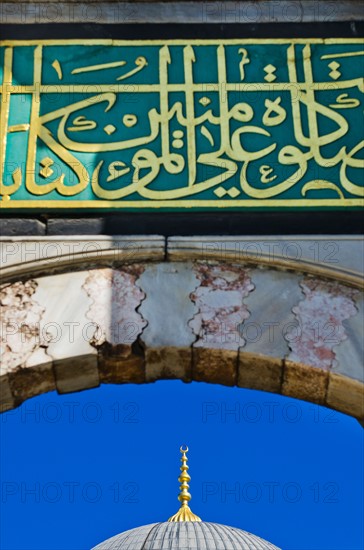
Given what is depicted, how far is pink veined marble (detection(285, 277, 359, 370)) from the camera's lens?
4.98 m

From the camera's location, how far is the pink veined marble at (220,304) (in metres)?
5.04

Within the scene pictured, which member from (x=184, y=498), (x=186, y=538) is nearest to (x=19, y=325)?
(x=186, y=538)

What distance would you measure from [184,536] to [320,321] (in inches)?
784

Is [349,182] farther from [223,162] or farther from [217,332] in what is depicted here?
[217,332]

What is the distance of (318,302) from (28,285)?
3.67 ft

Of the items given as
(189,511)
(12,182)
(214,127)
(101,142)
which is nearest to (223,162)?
(214,127)

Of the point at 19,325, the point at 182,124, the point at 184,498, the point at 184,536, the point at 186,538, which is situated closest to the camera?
the point at 19,325

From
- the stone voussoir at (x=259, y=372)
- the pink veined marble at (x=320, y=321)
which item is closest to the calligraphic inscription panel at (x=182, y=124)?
the pink veined marble at (x=320, y=321)

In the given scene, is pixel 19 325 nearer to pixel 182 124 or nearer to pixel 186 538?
pixel 182 124

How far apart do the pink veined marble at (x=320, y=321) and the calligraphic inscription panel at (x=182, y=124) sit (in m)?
0.36

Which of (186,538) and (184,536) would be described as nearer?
(186,538)

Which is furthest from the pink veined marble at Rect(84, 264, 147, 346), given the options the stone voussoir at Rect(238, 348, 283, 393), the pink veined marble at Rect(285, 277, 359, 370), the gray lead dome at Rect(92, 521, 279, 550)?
the gray lead dome at Rect(92, 521, 279, 550)

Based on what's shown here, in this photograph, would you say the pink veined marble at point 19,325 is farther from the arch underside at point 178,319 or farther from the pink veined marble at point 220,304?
the pink veined marble at point 220,304

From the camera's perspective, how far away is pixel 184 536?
24.4 meters
